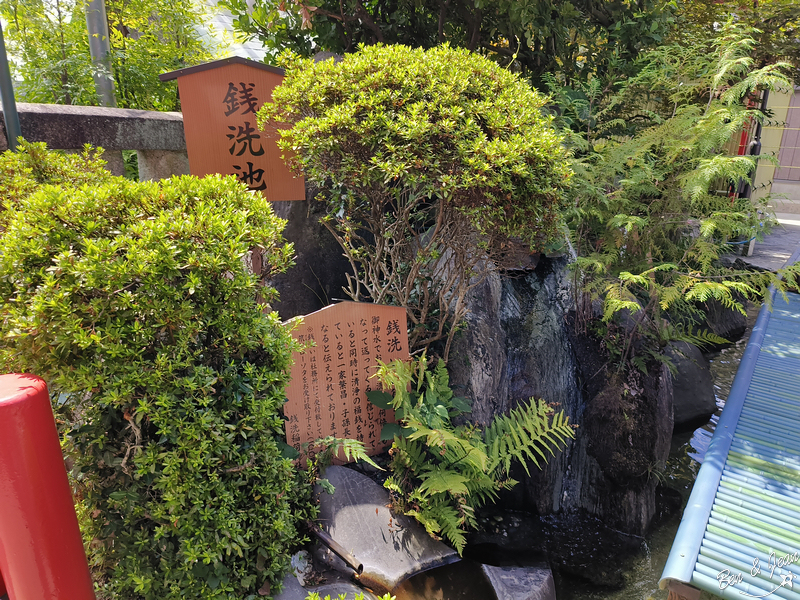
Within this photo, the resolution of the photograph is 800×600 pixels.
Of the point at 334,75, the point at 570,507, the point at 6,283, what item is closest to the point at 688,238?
the point at 570,507

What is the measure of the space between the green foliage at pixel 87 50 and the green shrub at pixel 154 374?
535 centimetres

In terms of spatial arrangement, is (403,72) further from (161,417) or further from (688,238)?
(688,238)

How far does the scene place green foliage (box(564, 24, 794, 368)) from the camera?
4.84 m

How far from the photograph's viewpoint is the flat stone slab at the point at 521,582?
3.65 m

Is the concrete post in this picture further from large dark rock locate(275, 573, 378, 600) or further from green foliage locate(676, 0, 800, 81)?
green foliage locate(676, 0, 800, 81)

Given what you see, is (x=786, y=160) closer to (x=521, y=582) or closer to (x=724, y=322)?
(x=724, y=322)

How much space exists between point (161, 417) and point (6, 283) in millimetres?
960

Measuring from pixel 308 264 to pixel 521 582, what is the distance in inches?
137

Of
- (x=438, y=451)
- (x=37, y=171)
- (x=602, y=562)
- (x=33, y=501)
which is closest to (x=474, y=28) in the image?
(x=37, y=171)

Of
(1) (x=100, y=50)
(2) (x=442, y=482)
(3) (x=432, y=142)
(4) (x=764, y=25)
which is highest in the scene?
(4) (x=764, y=25)

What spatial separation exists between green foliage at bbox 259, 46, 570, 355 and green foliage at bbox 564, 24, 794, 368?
1301 mm

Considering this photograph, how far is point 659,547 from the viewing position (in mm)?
4707

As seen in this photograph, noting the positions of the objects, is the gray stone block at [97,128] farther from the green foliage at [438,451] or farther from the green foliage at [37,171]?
the green foliage at [438,451]

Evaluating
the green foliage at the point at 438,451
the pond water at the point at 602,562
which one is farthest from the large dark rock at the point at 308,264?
the pond water at the point at 602,562
